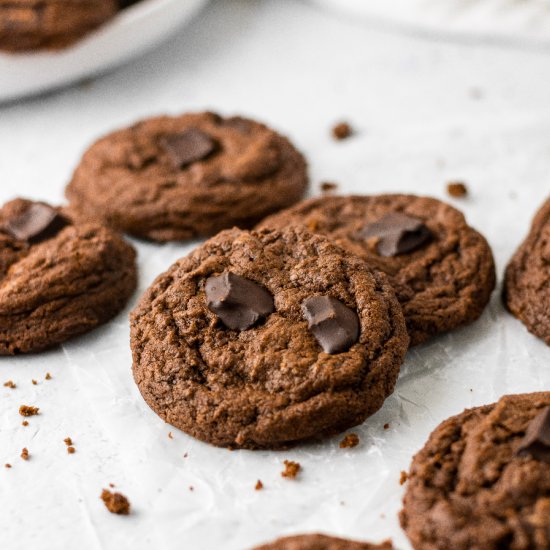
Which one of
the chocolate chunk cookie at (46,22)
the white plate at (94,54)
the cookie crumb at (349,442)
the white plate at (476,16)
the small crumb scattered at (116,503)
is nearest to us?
the small crumb scattered at (116,503)

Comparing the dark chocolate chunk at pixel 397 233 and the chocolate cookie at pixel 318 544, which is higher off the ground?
the dark chocolate chunk at pixel 397 233

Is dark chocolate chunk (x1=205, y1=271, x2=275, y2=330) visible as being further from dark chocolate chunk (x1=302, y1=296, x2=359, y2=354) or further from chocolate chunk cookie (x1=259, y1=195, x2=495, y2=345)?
chocolate chunk cookie (x1=259, y1=195, x2=495, y2=345)

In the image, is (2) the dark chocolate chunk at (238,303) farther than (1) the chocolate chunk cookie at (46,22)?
No

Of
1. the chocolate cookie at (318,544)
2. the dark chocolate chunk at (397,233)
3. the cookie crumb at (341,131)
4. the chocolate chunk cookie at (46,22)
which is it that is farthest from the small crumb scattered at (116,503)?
the chocolate chunk cookie at (46,22)

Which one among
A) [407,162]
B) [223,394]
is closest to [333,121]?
[407,162]

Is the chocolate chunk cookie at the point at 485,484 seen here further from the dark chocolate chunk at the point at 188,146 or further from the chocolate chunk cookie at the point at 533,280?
the dark chocolate chunk at the point at 188,146

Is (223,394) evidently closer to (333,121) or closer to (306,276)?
(306,276)

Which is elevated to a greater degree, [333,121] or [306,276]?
[306,276]

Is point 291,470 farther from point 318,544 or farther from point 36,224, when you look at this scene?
point 36,224
